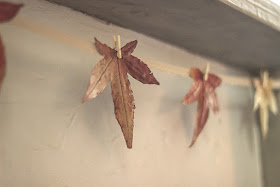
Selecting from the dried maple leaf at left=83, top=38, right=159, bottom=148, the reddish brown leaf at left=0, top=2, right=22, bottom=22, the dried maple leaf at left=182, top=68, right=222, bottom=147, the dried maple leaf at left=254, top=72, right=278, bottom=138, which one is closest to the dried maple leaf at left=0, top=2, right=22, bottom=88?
the reddish brown leaf at left=0, top=2, right=22, bottom=22

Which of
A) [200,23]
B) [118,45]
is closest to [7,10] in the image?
[118,45]

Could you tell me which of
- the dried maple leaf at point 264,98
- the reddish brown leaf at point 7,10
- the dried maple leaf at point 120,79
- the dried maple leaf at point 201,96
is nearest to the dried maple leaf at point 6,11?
the reddish brown leaf at point 7,10

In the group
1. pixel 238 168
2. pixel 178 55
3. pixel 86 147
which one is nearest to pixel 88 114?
pixel 86 147

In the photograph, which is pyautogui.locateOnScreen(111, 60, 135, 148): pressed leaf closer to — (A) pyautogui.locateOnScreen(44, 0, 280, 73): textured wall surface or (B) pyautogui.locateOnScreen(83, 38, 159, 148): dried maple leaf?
(B) pyautogui.locateOnScreen(83, 38, 159, 148): dried maple leaf

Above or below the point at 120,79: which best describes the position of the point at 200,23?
above

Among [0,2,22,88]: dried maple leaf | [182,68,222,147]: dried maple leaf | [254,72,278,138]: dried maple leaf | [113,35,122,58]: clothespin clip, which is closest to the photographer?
[0,2,22,88]: dried maple leaf

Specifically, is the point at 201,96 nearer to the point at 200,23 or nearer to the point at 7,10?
the point at 200,23

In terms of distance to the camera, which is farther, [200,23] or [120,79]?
[200,23]
